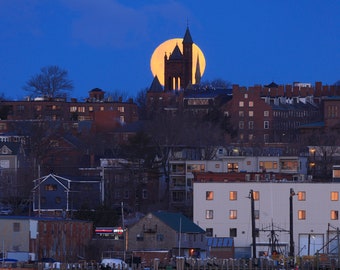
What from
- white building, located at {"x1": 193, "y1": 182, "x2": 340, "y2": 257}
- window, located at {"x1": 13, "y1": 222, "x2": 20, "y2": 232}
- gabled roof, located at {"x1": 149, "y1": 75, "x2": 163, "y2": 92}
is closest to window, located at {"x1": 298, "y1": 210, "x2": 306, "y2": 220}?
white building, located at {"x1": 193, "y1": 182, "x2": 340, "y2": 257}

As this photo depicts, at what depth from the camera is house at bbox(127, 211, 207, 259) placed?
75.7 m

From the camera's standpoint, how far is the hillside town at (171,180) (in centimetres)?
7588

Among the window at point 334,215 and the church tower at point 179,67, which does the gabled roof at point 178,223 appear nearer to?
the window at point 334,215

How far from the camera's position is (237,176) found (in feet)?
298

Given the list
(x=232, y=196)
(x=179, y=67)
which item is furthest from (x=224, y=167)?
(x=179, y=67)

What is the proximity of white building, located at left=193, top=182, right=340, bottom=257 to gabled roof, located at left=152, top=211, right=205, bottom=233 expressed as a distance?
575 cm

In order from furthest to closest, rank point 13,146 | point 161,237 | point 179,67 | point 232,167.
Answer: point 179,67
point 13,146
point 232,167
point 161,237

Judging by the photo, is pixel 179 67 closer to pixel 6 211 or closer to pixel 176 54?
pixel 176 54

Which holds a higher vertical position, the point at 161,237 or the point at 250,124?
the point at 250,124

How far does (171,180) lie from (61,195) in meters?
11.1

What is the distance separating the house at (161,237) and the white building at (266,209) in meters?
7.48

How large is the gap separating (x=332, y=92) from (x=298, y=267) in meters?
119

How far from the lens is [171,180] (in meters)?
103

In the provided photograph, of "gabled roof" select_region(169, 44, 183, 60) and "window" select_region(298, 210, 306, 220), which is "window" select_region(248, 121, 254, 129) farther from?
"window" select_region(298, 210, 306, 220)
